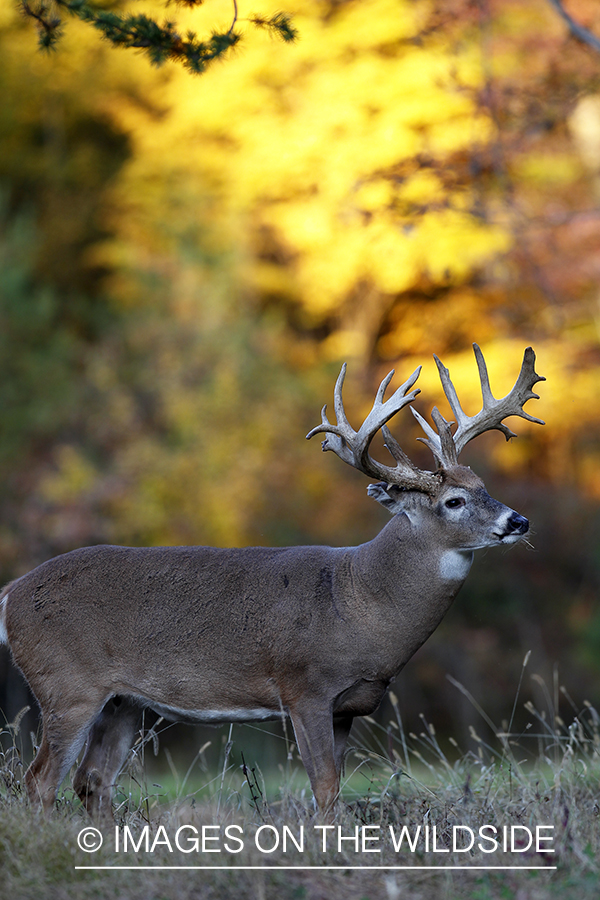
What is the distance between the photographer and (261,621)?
4.69m

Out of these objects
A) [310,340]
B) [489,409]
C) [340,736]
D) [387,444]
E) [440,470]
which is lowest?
[340,736]

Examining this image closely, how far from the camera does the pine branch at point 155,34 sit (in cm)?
509

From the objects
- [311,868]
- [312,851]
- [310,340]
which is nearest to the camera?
[311,868]

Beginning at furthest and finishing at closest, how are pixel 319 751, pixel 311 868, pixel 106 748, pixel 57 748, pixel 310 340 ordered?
pixel 310 340, pixel 106 748, pixel 57 748, pixel 319 751, pixel 311 868

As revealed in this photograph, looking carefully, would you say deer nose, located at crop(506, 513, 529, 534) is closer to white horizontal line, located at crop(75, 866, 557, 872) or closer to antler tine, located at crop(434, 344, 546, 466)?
antler tine, located at crop(434, 344, 546, 466)

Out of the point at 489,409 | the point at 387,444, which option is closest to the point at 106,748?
the point at 387,444

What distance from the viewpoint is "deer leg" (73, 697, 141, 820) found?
4980mm

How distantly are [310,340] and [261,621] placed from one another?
12877mm

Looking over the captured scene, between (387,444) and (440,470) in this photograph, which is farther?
(387,444)

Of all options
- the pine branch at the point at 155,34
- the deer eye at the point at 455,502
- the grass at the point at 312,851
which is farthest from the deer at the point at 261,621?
the pine branch at the point at 155,34

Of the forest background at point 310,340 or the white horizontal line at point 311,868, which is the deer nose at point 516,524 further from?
the forest background at point 310,340

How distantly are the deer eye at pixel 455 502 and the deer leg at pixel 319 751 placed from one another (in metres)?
1.09

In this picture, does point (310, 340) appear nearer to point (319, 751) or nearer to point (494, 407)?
point (494, 407)

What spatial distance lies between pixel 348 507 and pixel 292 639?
941 centimetres
